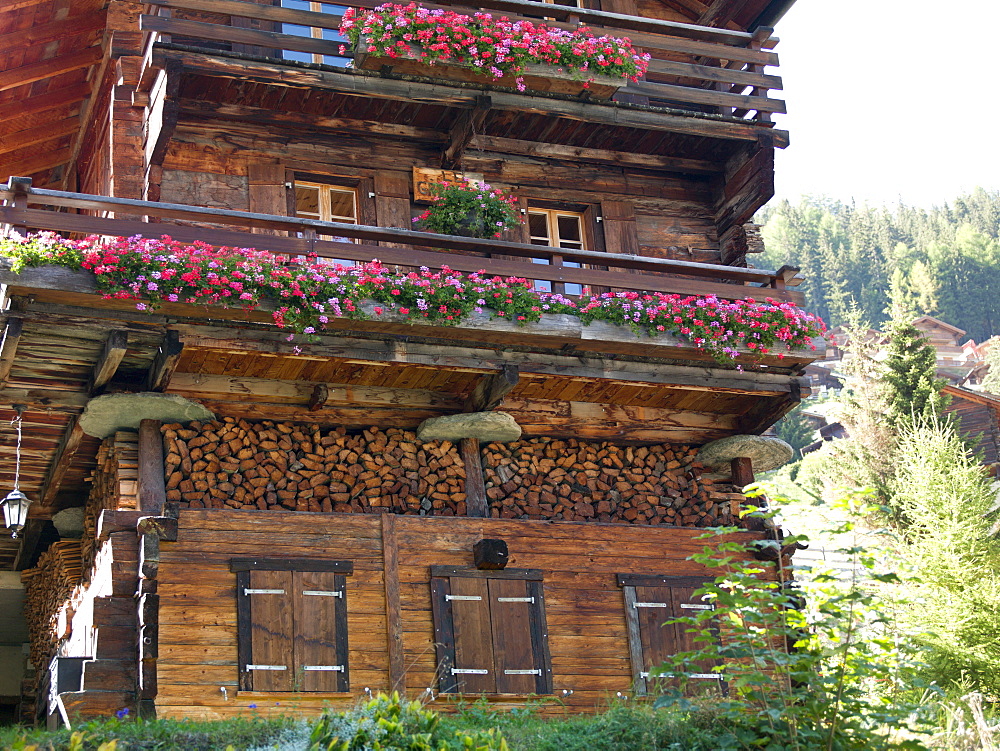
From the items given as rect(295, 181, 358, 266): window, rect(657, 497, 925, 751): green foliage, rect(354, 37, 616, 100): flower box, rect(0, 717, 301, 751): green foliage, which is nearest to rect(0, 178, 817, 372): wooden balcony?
rect(295, 181, 358, 266): window

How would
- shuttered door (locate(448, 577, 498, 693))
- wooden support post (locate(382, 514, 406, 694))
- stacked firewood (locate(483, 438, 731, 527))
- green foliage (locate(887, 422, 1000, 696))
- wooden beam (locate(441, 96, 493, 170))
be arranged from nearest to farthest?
wooden support post (locate(382, 514, 406, 694))
shuttered door (locate(448, 577, 498, 693))
stacked firewood (locate(483, 438, 731, 527))
wooden beam (locate(441, 96, 493, 170))
green foliage (locate(887, 422, 1000, 696))

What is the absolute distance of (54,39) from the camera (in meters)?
14.7

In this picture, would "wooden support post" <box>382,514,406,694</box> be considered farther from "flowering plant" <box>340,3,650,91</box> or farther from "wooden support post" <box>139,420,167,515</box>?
"flowering plant" <box>340,3,650,91</box>

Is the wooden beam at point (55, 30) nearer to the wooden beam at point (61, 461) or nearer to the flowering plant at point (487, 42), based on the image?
the flowering plant at point (487, 42)

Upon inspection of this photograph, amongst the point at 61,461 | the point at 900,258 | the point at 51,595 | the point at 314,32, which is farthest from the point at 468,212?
the point at 900,258

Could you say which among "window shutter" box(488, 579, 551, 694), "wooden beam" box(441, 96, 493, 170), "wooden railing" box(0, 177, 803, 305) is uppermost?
"wooden beam" box(441, 96, 493, 170)

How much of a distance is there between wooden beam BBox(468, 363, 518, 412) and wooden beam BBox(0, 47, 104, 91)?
22.5 ft

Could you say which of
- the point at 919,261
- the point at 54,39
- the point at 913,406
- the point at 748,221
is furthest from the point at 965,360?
the point at 54,39

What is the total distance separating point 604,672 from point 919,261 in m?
81.1

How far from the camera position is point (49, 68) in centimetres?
1515

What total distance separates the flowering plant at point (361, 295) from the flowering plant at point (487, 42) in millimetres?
2588

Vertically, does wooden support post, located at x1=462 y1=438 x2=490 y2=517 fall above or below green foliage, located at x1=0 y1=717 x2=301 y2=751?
above

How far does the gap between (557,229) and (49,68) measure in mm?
6855

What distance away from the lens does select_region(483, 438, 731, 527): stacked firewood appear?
1354 centimetres
